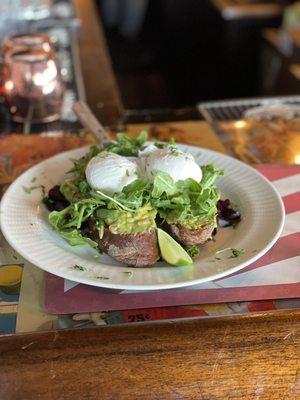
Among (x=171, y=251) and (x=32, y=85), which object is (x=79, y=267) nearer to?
(x=171, y=251)

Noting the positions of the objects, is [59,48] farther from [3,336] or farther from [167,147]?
[3,336]

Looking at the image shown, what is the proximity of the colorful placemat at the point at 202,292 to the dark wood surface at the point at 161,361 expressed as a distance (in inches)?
1.1

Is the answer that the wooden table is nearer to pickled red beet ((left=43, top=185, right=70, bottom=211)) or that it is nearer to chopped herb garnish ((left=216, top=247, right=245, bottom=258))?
chopped herb garnish ((left=216, top=247, right=245, bottom=258))

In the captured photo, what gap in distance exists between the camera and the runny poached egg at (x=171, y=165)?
1.91 feet

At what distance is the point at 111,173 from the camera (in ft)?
1.92

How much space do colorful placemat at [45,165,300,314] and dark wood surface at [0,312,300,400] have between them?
3 centimetres

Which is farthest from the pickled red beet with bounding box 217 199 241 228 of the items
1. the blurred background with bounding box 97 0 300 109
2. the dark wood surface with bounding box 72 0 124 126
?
the blurred background with bounding box 97 0 300 109

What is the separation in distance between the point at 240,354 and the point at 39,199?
1.02 feet

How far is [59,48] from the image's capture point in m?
1.46

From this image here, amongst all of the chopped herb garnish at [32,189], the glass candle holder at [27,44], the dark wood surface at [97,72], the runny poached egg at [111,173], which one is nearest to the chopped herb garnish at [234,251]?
the runny poached egg at [111,173]

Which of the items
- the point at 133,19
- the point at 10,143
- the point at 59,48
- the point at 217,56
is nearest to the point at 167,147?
the point at 10,143

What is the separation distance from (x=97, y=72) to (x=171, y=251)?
0.91m

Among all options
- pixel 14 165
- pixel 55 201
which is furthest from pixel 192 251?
pixel 14 165

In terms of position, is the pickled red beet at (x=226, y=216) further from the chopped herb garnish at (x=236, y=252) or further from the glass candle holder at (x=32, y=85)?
the glass candle holder at (x=32, y=85)
